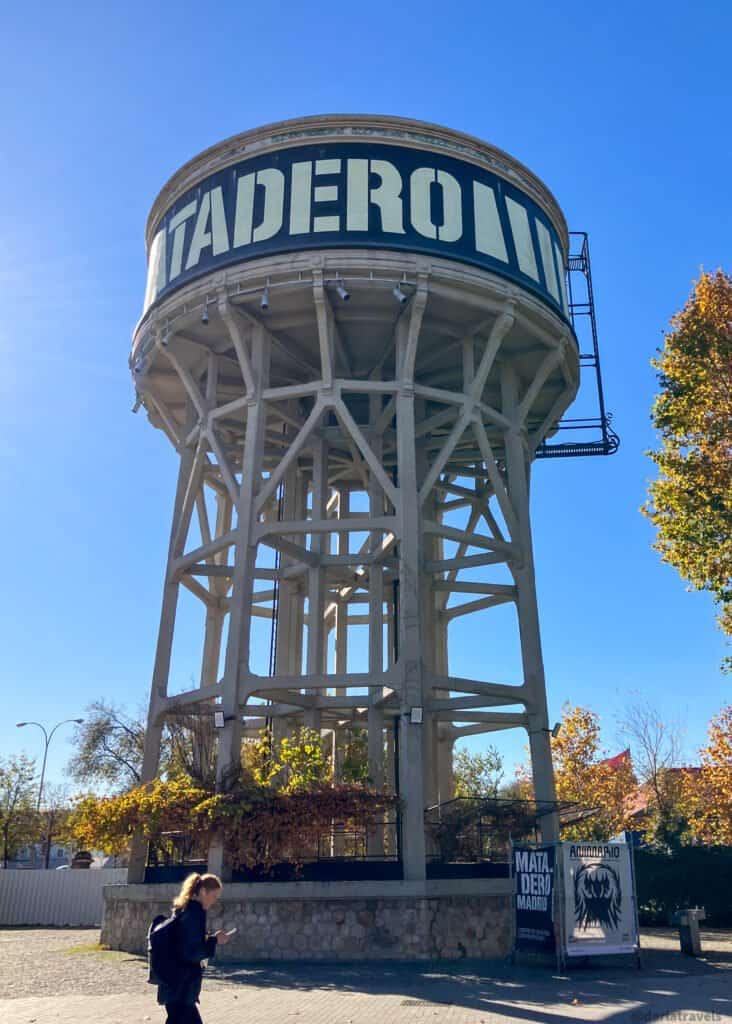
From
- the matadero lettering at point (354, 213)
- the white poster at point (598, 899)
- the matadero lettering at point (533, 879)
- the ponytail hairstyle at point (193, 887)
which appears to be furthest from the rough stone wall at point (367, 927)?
the matadero lettering at point (354, 213)

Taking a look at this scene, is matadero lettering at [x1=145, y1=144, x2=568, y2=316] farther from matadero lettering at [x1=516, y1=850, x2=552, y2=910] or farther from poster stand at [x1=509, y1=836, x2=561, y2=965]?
matadero lettering at [x1=516, y1=850, x2=552, y2=910]

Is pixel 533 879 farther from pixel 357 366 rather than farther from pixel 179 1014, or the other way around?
pixel 357 366

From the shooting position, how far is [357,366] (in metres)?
25.7

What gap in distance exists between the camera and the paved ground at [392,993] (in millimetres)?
10883

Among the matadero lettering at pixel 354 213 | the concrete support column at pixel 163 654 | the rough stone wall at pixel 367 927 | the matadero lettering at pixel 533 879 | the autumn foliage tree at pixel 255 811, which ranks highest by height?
the matadero lettering at pixel 354 213

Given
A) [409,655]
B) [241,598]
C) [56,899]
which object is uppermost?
[241,598]

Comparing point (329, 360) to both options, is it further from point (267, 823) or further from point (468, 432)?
point (267, 823)

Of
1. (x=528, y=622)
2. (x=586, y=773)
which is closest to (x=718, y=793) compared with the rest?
(x=586, y=773)

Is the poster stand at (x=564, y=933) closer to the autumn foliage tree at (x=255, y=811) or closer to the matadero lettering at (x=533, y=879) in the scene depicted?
the matadero lettering at (x=533, y=879)

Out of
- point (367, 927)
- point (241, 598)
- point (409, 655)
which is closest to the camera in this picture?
point (367, 927)

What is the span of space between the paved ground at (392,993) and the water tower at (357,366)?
13.2 feet

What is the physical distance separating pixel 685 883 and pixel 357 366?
17.4m

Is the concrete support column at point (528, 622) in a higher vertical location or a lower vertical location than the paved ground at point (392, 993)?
higher

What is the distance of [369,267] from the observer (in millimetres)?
21031
